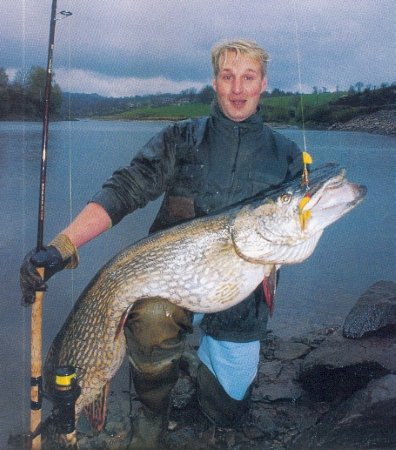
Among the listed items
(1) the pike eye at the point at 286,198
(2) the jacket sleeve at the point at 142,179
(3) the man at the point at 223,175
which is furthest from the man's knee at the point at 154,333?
(1) the pike eye at the point at 286,198

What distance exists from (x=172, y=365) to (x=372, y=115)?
29512 mm

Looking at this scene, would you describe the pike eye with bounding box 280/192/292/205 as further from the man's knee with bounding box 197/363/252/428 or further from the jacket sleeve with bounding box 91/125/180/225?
the man's knee with bounding box 197/363/252/428

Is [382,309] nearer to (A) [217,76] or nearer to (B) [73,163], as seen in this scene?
(A) [217,76]

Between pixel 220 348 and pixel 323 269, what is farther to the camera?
pixel 323 269

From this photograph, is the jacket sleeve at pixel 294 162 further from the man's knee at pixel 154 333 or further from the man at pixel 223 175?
the man's knee at pixel 154 333

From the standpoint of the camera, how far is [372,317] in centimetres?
355

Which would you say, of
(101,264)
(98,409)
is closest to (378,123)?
(101,264)

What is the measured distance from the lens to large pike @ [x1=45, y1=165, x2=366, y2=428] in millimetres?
2490

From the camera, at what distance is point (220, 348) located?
3.03 meters

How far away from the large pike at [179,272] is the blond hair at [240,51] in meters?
0.86

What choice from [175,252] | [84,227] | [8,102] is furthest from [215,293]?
[8,102]

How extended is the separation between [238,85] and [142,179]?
2.57ft

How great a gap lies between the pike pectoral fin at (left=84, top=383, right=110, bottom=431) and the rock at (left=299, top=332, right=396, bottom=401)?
128cm

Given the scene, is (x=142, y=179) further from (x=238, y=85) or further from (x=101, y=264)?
(x=101, y=264)
